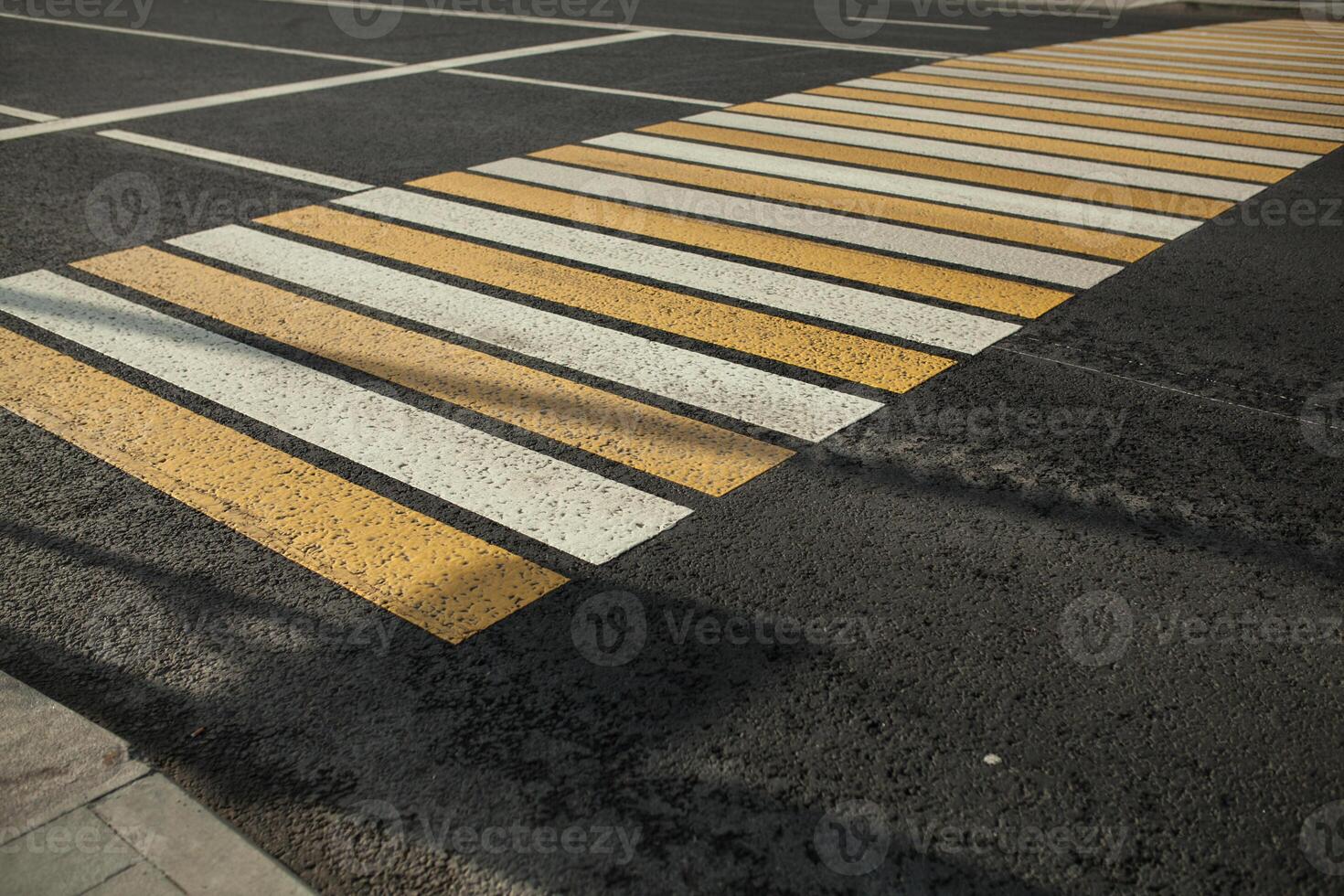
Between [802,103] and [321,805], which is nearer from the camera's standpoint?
[321,805]

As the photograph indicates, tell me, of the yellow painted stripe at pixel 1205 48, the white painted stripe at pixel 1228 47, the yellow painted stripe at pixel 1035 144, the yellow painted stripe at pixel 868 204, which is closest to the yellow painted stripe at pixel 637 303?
the yellow painted stripe at pixel 868 204

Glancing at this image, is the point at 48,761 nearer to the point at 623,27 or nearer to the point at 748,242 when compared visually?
the point at 748,242

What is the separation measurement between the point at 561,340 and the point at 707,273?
3.59 ft

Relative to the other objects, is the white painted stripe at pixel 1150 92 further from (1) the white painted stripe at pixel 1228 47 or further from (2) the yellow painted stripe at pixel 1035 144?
(1) the white painted stripe at pixel 1228 47

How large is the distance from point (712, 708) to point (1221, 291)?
3959mm

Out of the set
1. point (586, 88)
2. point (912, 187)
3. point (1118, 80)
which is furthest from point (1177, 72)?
point (586, 88)

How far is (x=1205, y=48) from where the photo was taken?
42.0 feet

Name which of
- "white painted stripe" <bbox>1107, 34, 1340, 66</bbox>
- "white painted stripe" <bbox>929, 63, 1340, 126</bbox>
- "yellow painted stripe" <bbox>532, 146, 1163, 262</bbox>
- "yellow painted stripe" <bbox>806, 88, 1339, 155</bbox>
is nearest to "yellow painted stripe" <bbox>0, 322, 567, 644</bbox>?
"yellow painted stripe" <bbox>532, 146, 1163, 262</bbox>

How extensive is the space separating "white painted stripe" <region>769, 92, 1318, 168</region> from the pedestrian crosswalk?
0.04m

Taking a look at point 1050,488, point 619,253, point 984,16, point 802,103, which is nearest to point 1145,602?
point 1050,488

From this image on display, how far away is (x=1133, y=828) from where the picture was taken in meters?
2.75

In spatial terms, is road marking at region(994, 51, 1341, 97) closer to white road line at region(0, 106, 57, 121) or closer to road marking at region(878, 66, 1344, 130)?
road marking at region(878, 66, 1344, 130)

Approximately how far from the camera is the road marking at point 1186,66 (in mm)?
11117

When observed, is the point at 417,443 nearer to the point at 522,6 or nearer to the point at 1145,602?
the point at 1145,602
